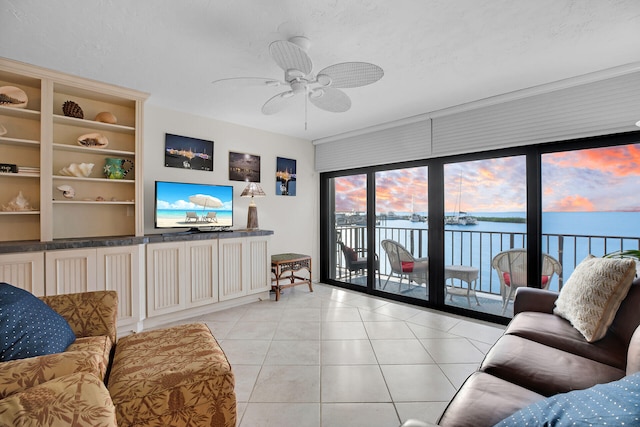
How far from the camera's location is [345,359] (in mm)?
2410

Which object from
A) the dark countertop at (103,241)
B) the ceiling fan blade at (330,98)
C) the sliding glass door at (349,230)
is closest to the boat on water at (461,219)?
the sliding glass door at (349,230)

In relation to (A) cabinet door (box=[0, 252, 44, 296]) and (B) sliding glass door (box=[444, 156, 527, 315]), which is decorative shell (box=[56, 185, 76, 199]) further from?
(B) sliding glass door (box=[444, 156, 527, 315])

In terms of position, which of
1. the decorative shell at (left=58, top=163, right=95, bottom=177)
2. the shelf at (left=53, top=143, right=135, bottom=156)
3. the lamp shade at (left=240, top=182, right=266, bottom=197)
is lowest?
the lamp shade at (left=240, top=182, right=266, bottom=197)

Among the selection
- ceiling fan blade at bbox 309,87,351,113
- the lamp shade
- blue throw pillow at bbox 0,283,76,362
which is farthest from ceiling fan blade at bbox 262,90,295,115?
blue throw pillow at bbox 0,283,76,362

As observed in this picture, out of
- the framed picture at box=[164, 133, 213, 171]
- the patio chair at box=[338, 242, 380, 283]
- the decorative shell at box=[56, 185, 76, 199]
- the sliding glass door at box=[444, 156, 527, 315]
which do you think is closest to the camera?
the decorative shell at box=[56, 185, 76, 199]

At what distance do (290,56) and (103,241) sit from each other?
231 centimetres

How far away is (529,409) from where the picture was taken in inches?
33.4

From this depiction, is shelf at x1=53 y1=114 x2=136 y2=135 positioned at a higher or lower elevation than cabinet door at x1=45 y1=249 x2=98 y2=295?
higher

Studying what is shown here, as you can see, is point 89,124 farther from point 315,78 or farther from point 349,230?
point 349,230

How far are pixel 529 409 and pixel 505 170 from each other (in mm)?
3003

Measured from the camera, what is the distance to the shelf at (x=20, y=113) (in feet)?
8.18

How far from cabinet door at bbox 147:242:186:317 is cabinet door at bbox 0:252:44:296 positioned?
827mm

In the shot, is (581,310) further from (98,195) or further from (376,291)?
(98,195)

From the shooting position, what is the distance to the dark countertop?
233 cm
